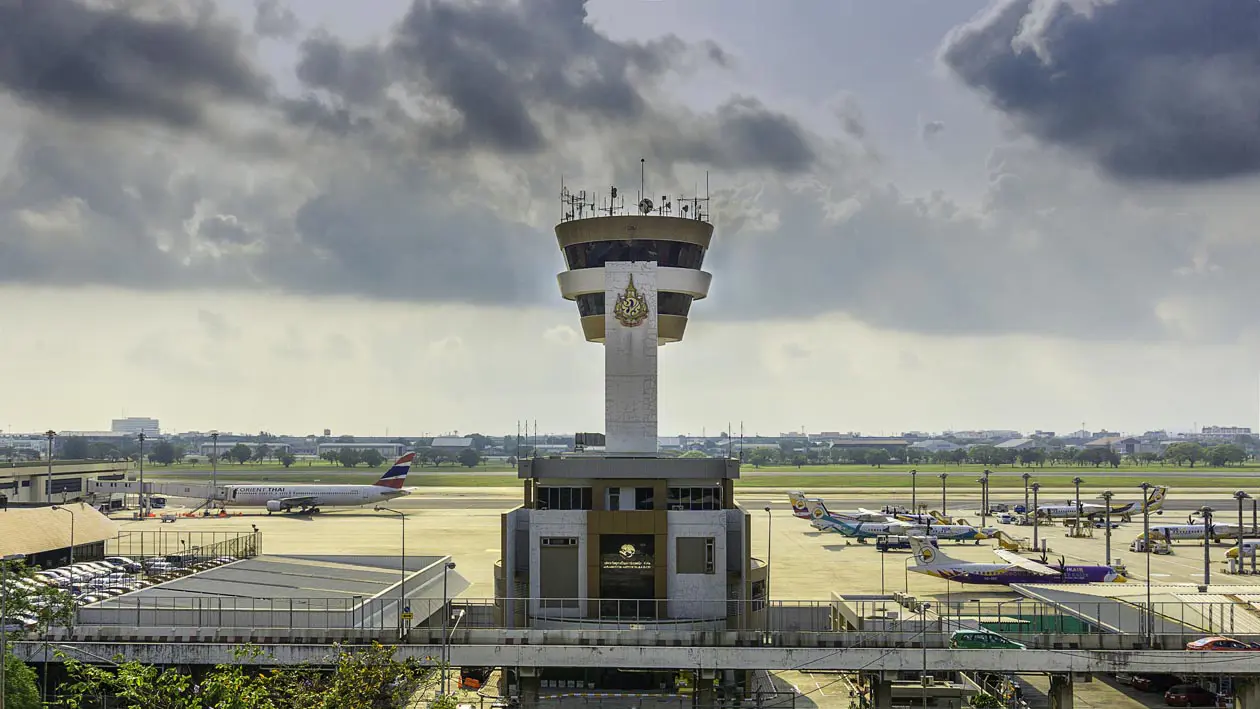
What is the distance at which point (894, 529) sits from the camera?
126 meters

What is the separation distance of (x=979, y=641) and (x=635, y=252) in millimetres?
32370

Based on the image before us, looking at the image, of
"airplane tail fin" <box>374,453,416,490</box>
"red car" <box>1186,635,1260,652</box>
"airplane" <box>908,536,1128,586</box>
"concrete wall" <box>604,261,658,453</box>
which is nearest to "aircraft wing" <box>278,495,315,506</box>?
"airplane tail fin" <box>374,453,416,490</box>

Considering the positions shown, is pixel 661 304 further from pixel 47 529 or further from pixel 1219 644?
pixel 47 529

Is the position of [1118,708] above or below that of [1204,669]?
below

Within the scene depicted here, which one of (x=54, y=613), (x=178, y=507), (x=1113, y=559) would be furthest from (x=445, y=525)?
(x=54, y=613)

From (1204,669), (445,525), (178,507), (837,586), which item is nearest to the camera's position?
(1204,669)

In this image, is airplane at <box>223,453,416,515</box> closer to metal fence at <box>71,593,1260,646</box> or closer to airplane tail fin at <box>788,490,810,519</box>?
airplane tail fin at <box>788,490,810,519</box>

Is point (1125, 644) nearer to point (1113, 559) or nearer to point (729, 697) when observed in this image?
point (729, 697)

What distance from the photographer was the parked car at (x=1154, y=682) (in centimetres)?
6109

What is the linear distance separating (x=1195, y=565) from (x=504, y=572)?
82067 mm

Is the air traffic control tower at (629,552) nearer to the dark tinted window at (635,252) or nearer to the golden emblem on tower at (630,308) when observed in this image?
the golden emblem on tower at (630,308)

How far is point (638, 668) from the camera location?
5184cm

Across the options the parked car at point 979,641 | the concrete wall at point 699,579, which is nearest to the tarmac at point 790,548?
the concrete wall at point 699,579

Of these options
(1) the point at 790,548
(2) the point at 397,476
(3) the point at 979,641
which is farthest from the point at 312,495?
(3) the point at 979,641
